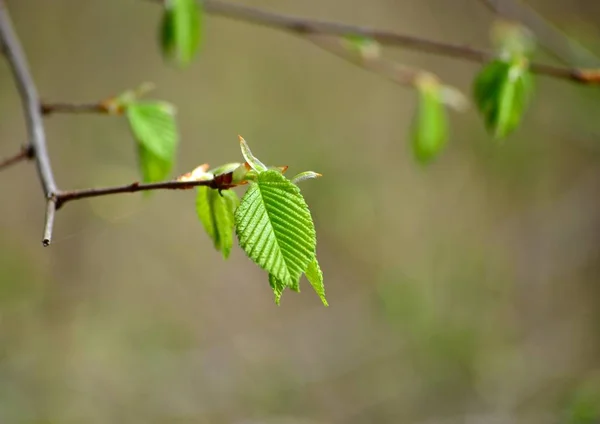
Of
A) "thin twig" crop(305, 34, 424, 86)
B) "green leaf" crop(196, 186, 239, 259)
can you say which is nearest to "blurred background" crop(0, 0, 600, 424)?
"thin twig" crop(305, 34, 424, 86)

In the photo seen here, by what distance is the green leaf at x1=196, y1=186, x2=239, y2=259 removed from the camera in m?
0.48

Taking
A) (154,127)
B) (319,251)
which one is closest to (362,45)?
(154,127)

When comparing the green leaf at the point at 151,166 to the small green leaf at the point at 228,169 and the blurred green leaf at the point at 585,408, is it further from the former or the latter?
the blurred green leaf at the point at 585,408

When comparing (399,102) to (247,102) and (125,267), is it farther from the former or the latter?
(125,267)

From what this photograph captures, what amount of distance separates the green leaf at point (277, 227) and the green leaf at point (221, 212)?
7 centimetres

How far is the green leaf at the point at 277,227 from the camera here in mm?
394

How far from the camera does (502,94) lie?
2.43 ft

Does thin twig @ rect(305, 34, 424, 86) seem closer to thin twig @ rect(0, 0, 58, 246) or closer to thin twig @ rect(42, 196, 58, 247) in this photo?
thin twig @ rect(0, 0, 58, 246)

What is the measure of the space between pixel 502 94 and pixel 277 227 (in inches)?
18.2

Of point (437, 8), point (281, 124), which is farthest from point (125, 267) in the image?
point (437, 8)

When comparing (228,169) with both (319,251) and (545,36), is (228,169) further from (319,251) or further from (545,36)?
(319,251)

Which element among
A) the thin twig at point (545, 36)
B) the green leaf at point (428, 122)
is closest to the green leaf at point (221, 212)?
the green leaf at point (428, 122)

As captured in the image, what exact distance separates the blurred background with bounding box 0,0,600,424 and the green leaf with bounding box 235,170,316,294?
1.34m

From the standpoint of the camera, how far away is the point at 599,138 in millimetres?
2266
